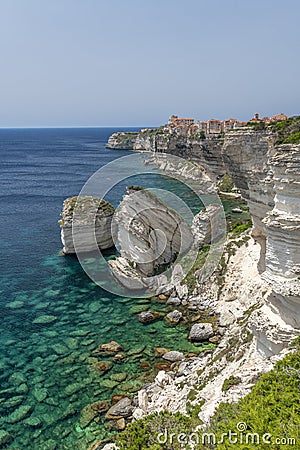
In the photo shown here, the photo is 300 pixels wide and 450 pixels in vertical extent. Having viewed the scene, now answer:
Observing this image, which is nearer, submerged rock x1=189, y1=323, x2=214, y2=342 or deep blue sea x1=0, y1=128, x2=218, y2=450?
deep blue sea x1=0, y1=128, x2=218, y2=450

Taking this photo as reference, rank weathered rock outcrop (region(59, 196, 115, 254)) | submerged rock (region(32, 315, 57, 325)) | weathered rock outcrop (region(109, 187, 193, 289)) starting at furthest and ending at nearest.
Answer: weathered rock outcrop (region(59, 196, 115, 254)), weathered rock outcrop (region(109, 187, 193, 289)), submerged rock (region(32, 315, 57, 325))

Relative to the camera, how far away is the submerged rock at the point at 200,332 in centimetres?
2105

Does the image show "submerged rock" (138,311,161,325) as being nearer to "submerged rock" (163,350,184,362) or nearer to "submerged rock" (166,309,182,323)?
"submerged rock" (166,309,182,323)

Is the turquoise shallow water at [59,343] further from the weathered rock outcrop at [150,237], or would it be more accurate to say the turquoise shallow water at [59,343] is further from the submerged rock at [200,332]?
the weathered rock outcrop at [150,237]

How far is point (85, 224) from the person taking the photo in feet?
115

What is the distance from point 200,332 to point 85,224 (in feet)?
58.5

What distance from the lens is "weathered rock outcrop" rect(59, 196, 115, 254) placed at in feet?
113

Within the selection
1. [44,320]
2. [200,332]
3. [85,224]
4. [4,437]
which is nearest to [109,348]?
[200,332]

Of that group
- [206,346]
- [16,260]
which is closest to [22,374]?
[206,346]

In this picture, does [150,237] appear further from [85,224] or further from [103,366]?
[103,366]

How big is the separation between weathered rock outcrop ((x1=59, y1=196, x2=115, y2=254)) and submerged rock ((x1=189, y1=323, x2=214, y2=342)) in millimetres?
16901

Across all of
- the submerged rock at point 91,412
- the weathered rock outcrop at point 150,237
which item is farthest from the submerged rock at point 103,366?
the weathered rock outcrop at point 150,237

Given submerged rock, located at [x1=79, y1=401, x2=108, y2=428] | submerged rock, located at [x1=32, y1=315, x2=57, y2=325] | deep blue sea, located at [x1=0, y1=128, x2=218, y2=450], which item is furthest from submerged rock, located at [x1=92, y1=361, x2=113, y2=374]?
submerged rock, located at [x1=32, y1=315, x2=57, y2=325]

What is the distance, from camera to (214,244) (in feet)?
97.8
